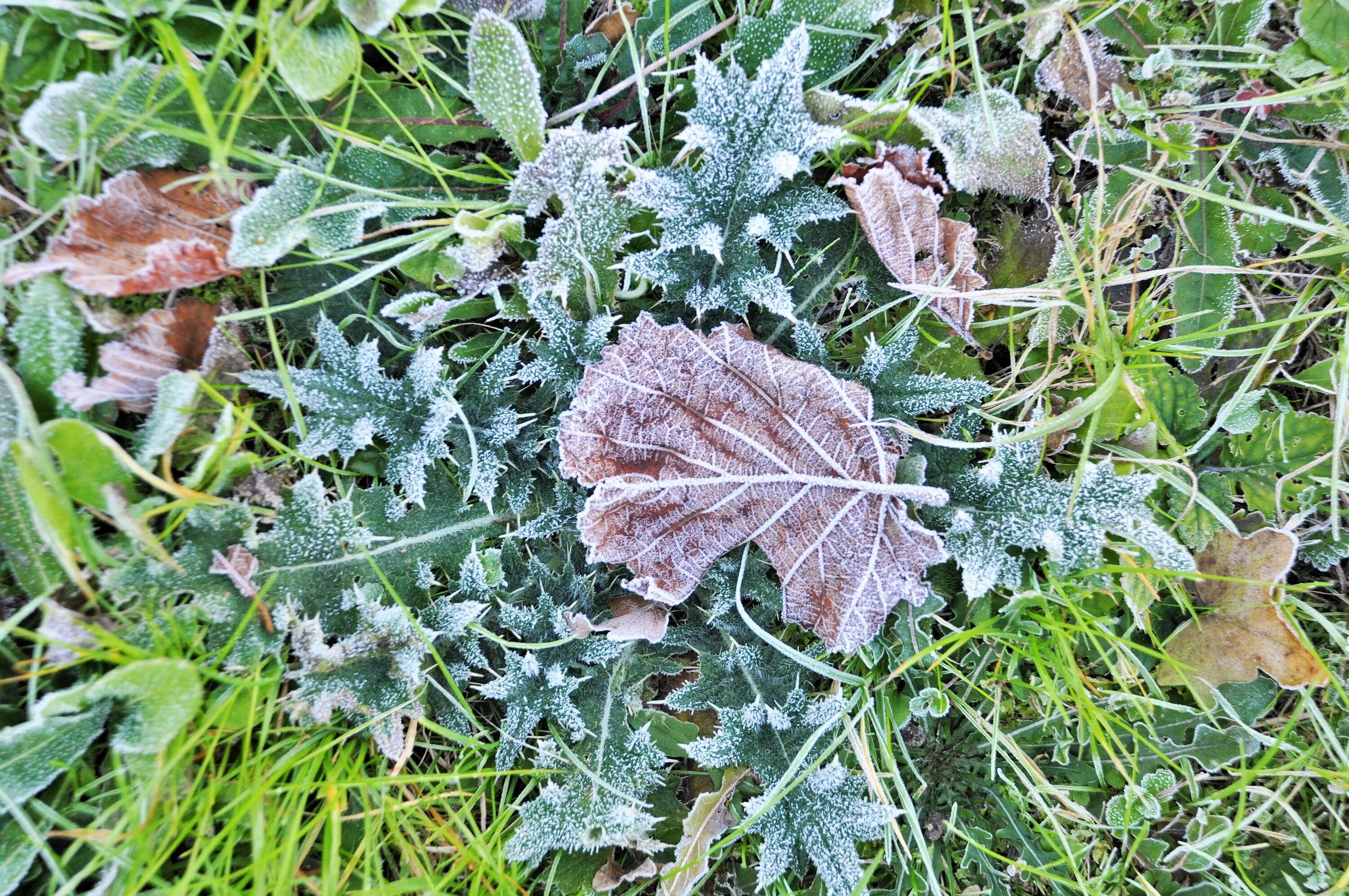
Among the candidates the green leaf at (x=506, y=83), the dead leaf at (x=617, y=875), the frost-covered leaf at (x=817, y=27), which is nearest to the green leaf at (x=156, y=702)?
the dead leaf at (x=617, y=875)

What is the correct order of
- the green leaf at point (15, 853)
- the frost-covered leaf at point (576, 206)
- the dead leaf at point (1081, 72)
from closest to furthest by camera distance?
1. the green leaf at point (15, 853)
2. the frost-covered leaf at point (576, 206)
3. the dead leaf at point (1081, 72)

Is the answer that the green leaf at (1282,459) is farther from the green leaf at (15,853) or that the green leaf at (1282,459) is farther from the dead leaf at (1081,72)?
the green leaf at (15,853)

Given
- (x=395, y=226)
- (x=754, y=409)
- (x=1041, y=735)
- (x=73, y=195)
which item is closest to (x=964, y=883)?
(x=1041, y=735)

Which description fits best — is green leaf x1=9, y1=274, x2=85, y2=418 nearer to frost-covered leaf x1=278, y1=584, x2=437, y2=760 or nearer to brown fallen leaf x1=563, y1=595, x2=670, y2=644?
frost-covered leaf x1=278, y1=584, x2=437, y2=760

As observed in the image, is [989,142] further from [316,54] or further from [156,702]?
[156,702]

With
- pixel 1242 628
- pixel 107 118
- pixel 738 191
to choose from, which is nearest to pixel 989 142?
pixel 738 191
